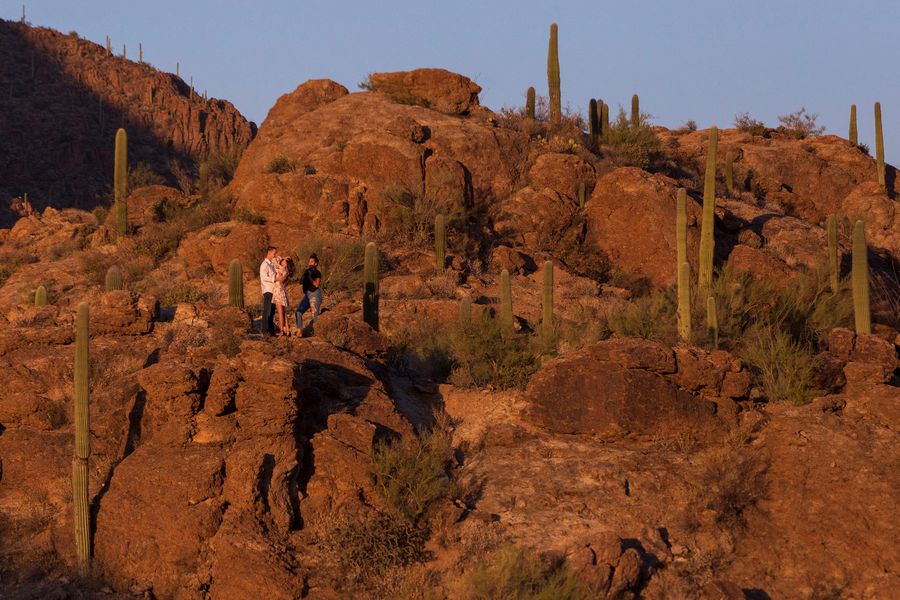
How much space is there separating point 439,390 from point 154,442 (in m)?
4.68

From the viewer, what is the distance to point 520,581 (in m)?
8.94

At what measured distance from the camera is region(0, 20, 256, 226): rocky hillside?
5344 centimetres

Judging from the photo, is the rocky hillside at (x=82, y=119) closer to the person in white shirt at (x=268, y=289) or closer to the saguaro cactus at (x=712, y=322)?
the person in white shirt at (x=268, y=289)

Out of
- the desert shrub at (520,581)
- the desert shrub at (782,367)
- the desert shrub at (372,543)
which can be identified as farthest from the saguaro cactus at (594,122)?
the desert shrub at (520,581)

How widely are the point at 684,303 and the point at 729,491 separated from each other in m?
4.36

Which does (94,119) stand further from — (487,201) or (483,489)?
(483,489)

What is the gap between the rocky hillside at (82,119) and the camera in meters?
53.4

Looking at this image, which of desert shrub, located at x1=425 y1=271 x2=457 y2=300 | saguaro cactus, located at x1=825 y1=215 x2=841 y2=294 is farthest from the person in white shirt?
saguaro cactus, located at x1=825 y1=215 x2=841 y2=294

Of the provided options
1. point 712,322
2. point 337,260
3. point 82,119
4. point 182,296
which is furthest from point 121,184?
point 82,119

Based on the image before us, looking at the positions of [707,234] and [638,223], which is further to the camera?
[638,223]

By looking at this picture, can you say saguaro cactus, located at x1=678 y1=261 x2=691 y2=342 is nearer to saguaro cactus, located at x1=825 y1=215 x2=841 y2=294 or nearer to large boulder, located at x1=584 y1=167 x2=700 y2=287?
saguaro cactus, located at x1=825 y1=215 x2=841 y2=294

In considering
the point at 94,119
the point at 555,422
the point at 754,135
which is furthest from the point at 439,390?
the point at 94,119

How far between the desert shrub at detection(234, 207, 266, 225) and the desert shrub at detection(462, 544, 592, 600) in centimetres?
1546

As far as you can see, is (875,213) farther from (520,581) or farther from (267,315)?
(520,581)
